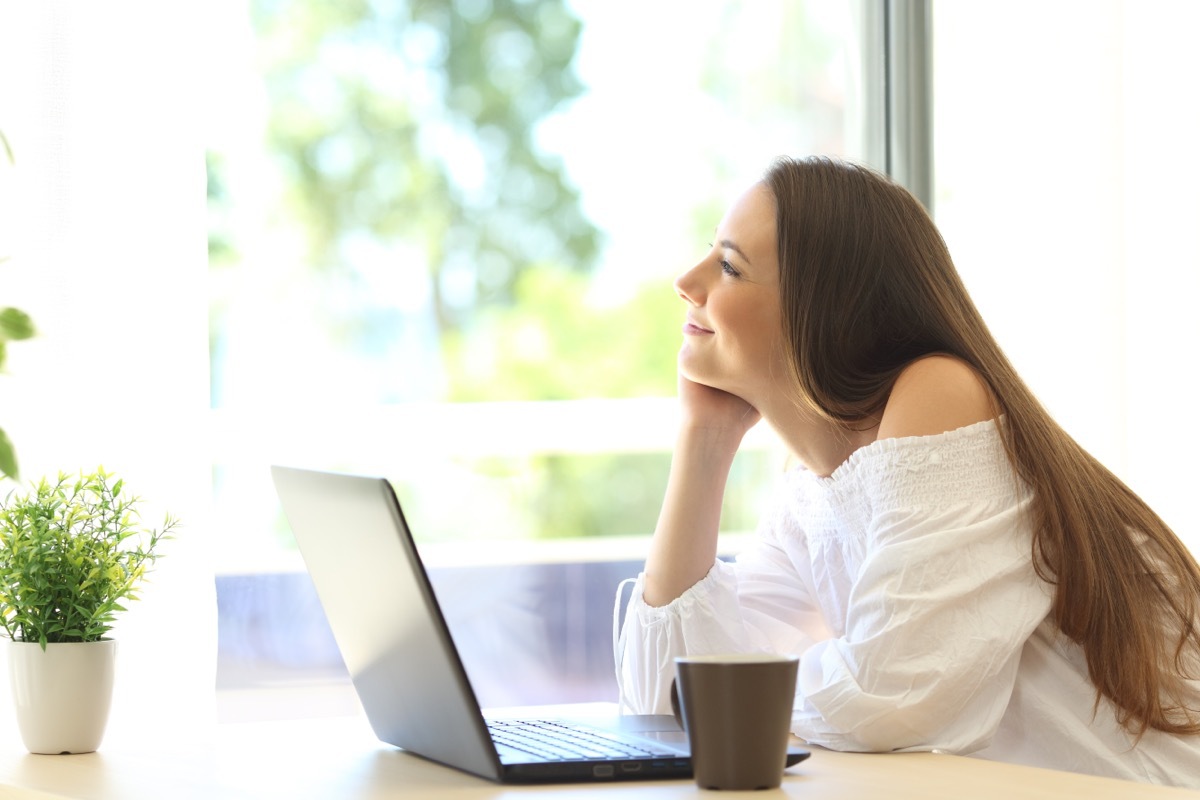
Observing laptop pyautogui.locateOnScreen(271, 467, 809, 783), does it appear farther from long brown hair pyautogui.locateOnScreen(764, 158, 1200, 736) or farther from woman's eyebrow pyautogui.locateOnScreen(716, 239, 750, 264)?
woman's eyebrow pyautogui.locateOnScreen(716, 239, 750, 264)

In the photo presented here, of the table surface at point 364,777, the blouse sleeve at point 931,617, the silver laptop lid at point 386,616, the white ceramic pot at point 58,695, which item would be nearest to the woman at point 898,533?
the blouse sleeve at point 931,617

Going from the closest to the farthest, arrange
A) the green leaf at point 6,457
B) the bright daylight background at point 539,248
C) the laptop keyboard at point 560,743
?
the green leaf at point 6,457 → the laptop keyboard at point 560,743 → the bright daylight background at point 539,248

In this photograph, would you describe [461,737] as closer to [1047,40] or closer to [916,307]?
[916,307]

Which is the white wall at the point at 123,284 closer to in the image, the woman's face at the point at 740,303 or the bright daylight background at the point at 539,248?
the bright daylight background at the point at 539,248

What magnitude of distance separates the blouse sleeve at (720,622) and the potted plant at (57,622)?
1.90 feet

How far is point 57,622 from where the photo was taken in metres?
1.07

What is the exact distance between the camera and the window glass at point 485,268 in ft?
6.59

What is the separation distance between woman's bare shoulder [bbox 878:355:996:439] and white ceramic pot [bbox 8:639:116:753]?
74 centimetres

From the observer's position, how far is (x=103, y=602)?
1.08 m

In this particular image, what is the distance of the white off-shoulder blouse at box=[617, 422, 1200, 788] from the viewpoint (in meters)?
1.10

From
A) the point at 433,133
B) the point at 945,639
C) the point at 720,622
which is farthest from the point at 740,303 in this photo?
the point at 433,133

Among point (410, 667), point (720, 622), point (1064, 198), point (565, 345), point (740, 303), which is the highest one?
point (1064, 198)

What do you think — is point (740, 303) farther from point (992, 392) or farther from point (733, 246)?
point (992, 392)

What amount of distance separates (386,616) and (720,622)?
0.56m
